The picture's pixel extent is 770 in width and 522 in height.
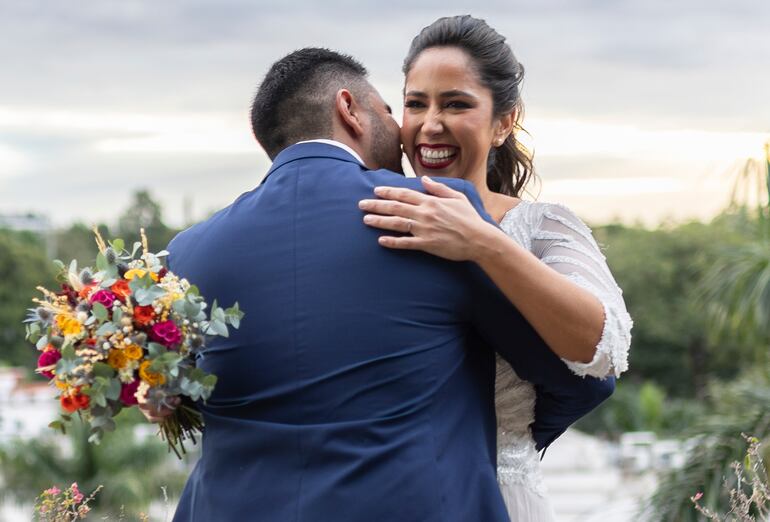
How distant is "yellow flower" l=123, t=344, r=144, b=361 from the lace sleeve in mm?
1015

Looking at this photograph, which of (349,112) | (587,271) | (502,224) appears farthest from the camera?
(502,224)

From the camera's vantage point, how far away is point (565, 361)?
292 cm

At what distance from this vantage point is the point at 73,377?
2699 mm

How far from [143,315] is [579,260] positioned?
1.11 metres

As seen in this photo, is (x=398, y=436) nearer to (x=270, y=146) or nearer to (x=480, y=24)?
(x=270, y=146)

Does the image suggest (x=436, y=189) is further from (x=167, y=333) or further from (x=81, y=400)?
(x=81, y=400)

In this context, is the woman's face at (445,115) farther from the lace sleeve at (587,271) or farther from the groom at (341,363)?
the groom at (341,363)

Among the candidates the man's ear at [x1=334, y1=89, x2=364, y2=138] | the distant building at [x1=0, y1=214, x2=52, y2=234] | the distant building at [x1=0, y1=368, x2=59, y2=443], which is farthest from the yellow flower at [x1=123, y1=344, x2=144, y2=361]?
the distant building at [x1=0, y1=214, x2=52, y2=234]

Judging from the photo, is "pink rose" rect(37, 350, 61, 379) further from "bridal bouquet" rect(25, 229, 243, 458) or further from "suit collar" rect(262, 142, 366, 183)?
"suit collar" rect(262, 142, 366, 183)

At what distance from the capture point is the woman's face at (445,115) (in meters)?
3.60

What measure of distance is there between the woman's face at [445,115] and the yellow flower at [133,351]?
1.25 m

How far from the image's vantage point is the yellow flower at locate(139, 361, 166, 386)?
8.86 ft

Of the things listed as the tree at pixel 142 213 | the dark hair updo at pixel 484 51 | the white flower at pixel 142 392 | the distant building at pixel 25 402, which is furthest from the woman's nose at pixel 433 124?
the tree at pixel 142 213

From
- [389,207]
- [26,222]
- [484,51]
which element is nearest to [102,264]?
[389,207]
